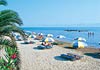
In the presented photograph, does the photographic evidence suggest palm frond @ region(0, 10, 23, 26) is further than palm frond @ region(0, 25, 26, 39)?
No

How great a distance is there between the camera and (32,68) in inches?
656

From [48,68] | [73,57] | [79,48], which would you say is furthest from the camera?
[79,48]

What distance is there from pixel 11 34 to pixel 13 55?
7507mm

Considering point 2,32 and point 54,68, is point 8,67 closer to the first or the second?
point 2,32

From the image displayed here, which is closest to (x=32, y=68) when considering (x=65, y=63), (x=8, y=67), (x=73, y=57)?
(x=65, y=63)

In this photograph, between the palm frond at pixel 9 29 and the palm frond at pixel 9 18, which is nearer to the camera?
the palm frond at pixel 9 18

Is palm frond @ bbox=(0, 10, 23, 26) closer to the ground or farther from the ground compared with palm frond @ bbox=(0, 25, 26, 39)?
farther from the ground

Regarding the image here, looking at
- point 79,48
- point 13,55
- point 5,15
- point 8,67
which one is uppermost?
point 5,15

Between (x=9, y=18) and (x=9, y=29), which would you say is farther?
(x=9, y=18)

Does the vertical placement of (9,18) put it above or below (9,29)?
above

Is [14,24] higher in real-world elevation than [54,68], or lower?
higher

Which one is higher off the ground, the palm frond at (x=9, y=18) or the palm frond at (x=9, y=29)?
Answer: the palm frond at (x=9, y=18)

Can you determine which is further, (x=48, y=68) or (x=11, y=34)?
(x=48, y=68)

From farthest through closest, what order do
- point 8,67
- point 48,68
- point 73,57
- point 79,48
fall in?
point 79,48 < point 73,57 < point 48,68 < point 8,67
